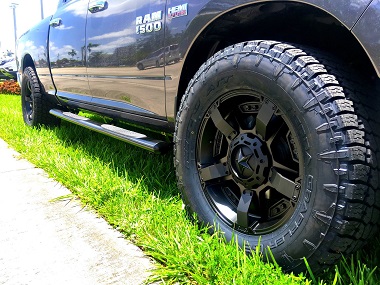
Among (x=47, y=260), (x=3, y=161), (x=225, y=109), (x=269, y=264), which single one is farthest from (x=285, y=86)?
(x=3, y=161)

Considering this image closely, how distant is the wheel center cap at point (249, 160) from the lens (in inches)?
59.8

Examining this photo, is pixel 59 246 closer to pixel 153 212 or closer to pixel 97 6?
pixel 153 212

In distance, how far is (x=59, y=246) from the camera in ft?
6.02

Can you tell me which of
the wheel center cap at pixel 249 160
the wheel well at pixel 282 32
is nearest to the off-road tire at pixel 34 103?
the wheel well at pixel 282 32

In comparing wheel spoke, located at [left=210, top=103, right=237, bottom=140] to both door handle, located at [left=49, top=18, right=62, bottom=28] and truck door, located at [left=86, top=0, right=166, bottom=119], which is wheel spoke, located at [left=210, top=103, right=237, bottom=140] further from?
door handle, located at [left=49, top=18, right=62, bottom=28]

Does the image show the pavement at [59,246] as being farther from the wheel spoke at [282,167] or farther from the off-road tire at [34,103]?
the off-road tire at [34,103]

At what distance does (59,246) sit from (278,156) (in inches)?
46.9

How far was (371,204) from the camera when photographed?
1221 mm

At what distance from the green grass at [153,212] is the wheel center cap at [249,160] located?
288 mm

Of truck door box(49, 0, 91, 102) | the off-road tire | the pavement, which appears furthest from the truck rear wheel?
the off-road tire

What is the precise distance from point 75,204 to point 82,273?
843 mm

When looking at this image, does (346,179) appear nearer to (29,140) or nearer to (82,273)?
(82,273)

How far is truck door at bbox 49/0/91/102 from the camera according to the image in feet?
9.68

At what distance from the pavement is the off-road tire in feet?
6.12
